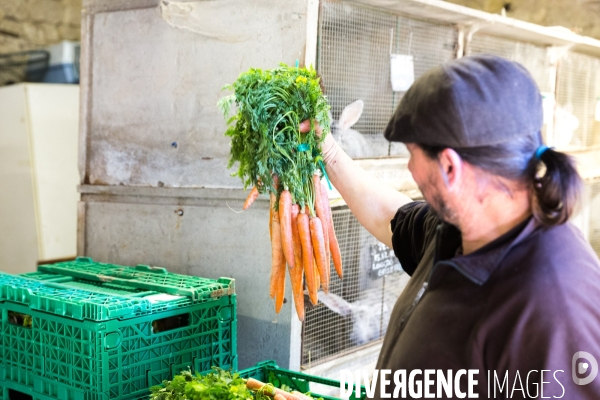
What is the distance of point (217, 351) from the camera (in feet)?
7.89

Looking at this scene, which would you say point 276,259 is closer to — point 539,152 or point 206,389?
point 206,389

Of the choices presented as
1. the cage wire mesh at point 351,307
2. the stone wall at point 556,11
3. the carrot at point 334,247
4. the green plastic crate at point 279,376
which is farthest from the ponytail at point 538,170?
the stone wall at point 556,11

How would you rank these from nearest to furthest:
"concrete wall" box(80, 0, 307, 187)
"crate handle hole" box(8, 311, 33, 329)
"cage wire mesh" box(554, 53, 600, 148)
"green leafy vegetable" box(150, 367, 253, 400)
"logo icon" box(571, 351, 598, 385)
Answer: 1. "logo icon" box(571, 351, 598, 385)
2. "green leafy vegetable" box(150, 367, 253, 400)
3. "crate handle hole" box(8, 311, 33, 329)
4. "concrete wall" box(80, 0, 307, 187)
5. "cage wire mesh" box(554, 53, 600, 148)

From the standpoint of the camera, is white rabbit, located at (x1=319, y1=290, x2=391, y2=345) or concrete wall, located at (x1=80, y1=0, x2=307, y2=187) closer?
concrete wall, located at (x1=80, y1=0, x2=307, y2=187)

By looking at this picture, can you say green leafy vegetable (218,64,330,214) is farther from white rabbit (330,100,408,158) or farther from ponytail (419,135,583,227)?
ponytail (419,135,583,227)

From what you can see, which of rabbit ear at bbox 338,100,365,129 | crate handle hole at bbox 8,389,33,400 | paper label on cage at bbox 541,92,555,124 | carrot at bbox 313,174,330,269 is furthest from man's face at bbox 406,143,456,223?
paper label on cage at bbox 541,92,555,124

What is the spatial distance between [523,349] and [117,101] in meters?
2.47

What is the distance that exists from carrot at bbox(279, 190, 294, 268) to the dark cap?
79 centimetres

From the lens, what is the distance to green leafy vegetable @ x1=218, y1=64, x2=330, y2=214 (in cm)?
197

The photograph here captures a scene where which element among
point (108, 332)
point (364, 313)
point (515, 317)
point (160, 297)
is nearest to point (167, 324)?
point (160, 297)

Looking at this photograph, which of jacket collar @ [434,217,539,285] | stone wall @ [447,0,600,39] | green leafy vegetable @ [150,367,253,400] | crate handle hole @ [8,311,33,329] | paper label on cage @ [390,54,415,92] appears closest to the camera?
jacket collar @ [434,217,539,285]

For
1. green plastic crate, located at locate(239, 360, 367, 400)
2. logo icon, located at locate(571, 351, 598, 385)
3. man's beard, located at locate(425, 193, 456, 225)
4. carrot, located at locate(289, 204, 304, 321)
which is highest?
man's beard, located at locate(425, 193, 456, 225)

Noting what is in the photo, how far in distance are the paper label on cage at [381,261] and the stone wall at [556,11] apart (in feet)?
14.7

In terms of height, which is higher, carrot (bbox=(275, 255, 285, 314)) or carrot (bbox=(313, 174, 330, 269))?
carrot (bbox=(313, 174, 330, 269))
